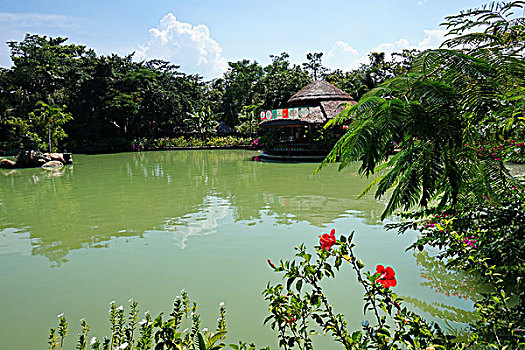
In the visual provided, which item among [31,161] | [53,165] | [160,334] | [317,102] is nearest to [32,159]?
[31,161]

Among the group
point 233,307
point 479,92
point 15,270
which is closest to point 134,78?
point 15,270

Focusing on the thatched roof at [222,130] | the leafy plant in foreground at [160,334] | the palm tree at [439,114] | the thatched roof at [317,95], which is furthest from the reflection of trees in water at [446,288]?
the thatched roof at [222,130]

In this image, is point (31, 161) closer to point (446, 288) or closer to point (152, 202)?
point (152, 202)

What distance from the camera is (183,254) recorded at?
5566 millimetres

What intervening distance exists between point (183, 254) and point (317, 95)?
19.0m

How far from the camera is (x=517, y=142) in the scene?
6.65 feet

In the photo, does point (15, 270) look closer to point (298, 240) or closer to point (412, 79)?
point (298, 240)

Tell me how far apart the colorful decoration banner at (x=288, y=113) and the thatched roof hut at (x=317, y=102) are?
0.75ft

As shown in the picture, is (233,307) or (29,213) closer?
(233,307)

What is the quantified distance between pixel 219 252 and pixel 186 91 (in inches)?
1435

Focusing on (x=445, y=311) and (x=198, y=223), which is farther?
(x=198, y=223)

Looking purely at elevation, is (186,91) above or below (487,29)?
above

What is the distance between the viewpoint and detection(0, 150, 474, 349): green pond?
148 inches

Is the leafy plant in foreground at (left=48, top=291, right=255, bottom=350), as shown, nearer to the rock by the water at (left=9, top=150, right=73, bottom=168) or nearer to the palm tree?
the palm tree
